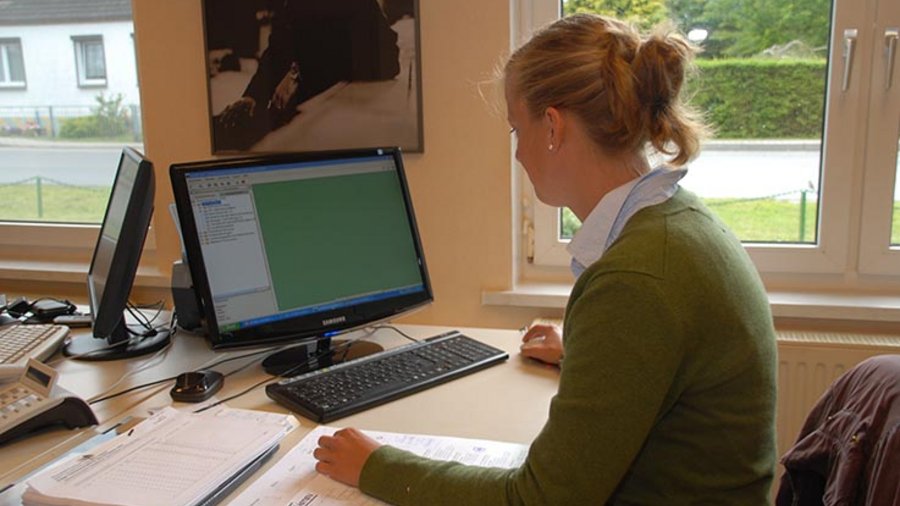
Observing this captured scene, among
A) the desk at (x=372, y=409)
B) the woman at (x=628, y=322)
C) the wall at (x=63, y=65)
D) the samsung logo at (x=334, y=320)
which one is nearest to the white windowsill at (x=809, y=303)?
the desk at (x=372, y=409)

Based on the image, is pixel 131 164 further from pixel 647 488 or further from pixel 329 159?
pixel 647 488

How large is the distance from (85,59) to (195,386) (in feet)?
6.22

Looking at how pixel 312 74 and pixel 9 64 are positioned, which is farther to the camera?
pixel 9 64

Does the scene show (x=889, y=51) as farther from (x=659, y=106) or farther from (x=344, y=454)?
(x=344, y=454)

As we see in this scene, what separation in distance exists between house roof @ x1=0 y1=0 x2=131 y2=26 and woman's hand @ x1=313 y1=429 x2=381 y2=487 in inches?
84.7

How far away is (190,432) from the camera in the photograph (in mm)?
1168

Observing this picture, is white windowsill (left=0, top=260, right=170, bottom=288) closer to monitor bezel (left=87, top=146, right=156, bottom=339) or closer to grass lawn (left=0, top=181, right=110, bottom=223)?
grass lawn (left=0, top=181, right=110, bottom=223)

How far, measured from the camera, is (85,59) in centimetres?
279

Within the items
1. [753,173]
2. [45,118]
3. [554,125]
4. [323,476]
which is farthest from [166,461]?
[45,118]

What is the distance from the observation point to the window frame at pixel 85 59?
276 cm

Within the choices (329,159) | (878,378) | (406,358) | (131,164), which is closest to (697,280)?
(878,378)

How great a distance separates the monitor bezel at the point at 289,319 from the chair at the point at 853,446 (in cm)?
80

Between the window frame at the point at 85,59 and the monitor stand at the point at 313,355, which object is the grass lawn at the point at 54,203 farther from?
the monitor stand at the point at 313,355

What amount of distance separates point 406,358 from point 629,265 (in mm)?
710
